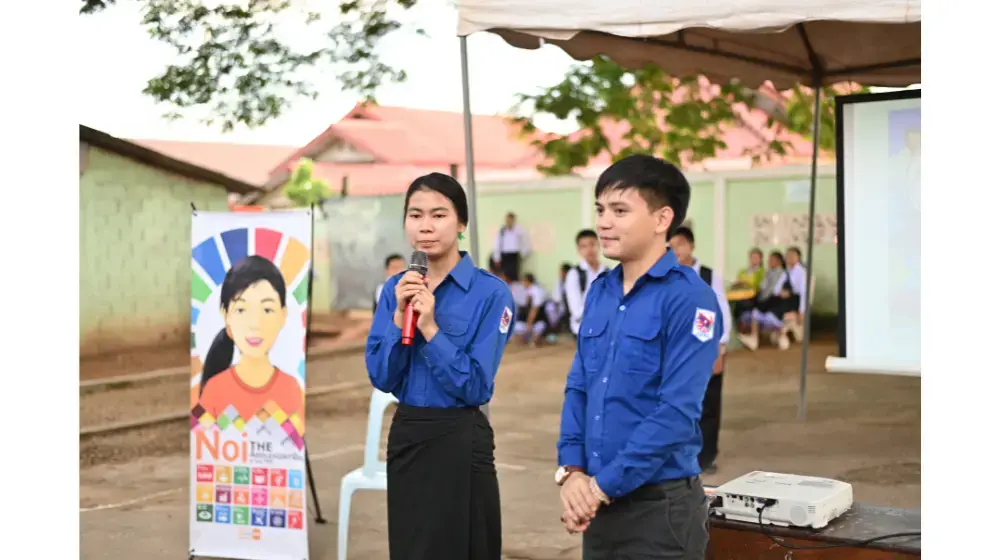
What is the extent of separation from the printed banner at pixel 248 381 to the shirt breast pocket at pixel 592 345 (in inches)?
83.8

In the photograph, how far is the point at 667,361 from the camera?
2268mm

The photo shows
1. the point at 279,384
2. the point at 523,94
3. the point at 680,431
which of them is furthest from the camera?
the point at 523,94

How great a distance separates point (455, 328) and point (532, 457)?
14.5 feet

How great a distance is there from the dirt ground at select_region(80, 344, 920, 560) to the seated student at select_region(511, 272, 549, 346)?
3.12 metres

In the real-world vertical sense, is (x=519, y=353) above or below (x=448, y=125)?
below

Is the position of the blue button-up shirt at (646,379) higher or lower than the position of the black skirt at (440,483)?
higher

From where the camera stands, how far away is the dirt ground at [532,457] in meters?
5.09

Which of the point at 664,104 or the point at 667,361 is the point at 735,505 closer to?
the point at 667,361

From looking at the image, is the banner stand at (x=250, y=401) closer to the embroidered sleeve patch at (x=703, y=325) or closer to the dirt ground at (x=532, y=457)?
the dirt ground at (x=532, y=457)

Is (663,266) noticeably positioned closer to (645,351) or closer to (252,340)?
(645,351)

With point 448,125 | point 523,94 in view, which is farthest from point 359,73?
point 448,125

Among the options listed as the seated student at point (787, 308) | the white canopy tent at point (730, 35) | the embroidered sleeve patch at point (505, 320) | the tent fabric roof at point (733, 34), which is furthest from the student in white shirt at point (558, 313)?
the embroidered sleeve patch at point (505, 320)

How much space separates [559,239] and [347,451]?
8.45 meters

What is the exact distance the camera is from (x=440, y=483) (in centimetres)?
283
